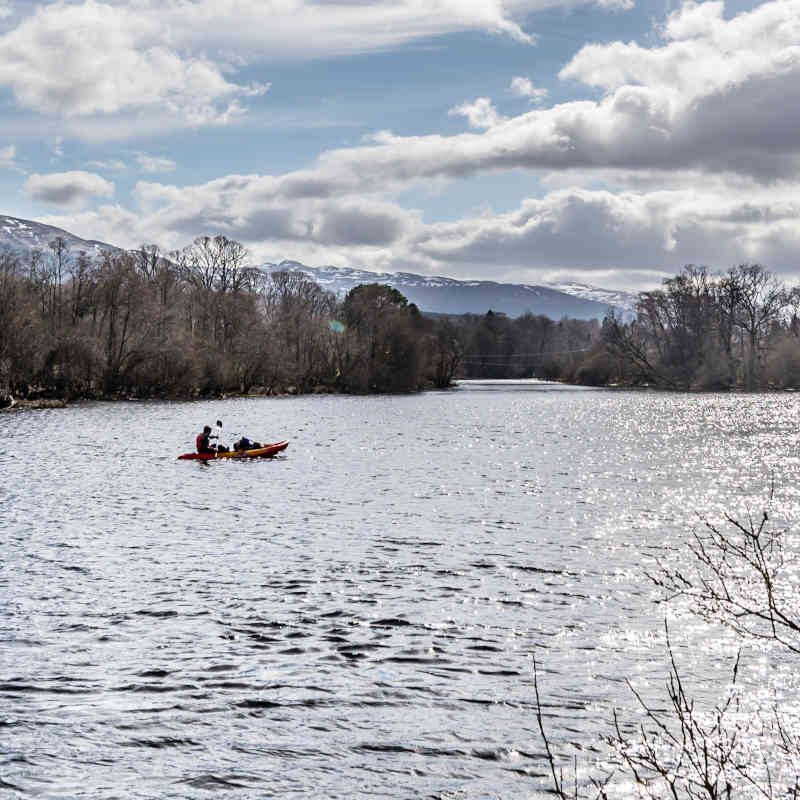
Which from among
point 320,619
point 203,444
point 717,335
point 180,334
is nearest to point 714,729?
point 320,619

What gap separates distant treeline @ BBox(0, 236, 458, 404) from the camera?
8244 cm

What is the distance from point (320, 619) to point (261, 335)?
3830 inches

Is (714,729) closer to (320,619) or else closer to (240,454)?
(320,619)

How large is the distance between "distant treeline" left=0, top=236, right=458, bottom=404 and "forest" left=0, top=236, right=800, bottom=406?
0.17 m

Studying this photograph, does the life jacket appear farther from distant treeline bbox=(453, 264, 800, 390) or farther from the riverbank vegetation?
distant treeline bbox=(453, 264, 800, 390)

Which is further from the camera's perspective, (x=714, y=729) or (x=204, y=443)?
(x=204, y=443)

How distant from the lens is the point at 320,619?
1622cm

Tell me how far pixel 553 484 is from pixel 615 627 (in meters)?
20.4

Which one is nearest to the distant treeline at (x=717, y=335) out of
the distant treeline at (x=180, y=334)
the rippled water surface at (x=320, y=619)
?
the distant treeline at (x=180, y=334)

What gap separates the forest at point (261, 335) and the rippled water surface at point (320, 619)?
155 ft

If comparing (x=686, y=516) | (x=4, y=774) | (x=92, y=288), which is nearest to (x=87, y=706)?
(x=4, y=774)

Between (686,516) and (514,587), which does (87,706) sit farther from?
(686,516)

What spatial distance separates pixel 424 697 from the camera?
1248 centimetres

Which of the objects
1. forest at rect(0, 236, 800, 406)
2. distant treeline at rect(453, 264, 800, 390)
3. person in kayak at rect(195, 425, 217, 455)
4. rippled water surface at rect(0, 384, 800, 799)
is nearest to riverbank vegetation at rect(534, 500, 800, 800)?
rippled water surface at rect(0, 384, 800, 799)
